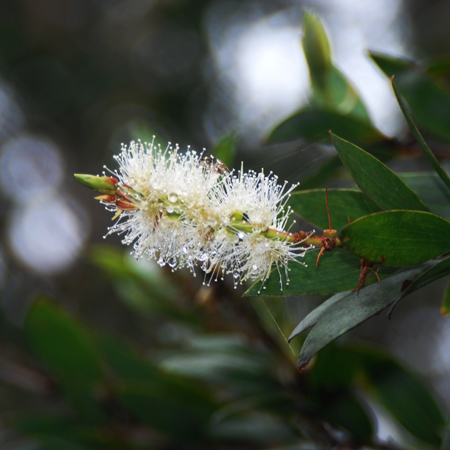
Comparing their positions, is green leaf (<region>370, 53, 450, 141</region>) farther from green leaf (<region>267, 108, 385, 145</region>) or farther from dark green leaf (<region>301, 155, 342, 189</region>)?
dark green leaf (<region>301, 155, 342, 189</region>)

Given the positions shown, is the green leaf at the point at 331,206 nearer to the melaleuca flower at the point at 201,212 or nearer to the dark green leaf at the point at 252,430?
the melaleuca flower at the point at 201,212

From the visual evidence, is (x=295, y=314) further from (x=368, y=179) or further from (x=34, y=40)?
(x=34, y=40)

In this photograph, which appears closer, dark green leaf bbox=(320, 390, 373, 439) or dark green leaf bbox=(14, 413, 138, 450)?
dark green leaf bbox=(320, 390, 373, 439)

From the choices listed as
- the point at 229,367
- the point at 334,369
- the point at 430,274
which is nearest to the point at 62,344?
the point at 229,367

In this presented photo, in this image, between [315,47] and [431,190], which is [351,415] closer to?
[431,190]

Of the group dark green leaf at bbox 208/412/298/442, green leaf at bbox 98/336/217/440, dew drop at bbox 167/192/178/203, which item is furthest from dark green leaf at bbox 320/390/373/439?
dew drop at bbox 167/192/178/203

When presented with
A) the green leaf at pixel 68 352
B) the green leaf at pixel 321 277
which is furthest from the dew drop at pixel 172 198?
the green leaf at pixel 68 352
